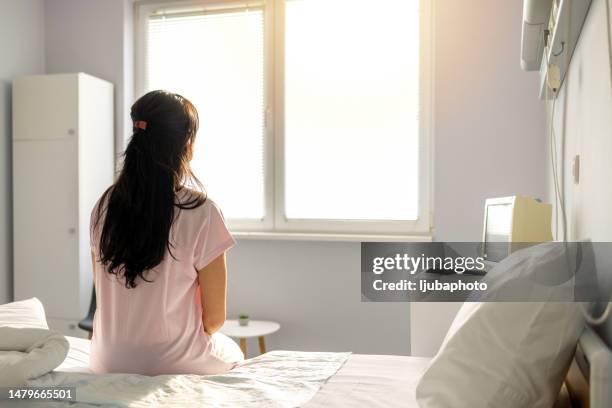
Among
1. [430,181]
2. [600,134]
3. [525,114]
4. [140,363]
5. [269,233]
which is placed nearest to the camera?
[600,134]

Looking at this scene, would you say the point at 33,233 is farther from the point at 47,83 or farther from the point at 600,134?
the point at 600,134

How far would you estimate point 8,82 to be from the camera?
3492 mm

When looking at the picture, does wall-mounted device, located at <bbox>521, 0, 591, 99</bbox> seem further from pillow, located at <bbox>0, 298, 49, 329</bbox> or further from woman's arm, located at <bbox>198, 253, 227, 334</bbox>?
pillow, located at <bbox>0, 298, 49, 329</bbox>

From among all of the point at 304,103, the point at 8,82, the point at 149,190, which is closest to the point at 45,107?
the point at 8,82

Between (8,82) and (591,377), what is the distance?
3.68 meters

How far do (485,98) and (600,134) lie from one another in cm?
209

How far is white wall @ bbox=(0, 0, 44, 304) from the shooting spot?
345cm

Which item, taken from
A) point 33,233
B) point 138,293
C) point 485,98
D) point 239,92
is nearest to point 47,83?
point 33,233

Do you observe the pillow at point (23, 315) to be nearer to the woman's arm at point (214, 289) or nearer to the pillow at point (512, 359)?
the woman's arm at point (214, 289)

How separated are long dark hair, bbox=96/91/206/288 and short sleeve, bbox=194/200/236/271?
0.18 ft

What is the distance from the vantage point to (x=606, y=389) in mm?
726

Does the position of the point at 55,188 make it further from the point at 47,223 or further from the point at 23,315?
the point at 23,315

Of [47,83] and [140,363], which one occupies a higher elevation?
[47,83]

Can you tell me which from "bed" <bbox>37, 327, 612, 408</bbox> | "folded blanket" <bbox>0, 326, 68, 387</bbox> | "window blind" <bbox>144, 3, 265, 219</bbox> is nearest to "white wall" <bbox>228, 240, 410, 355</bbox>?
"window blind" <bbox>144, 3, 265, 219</bbox>
